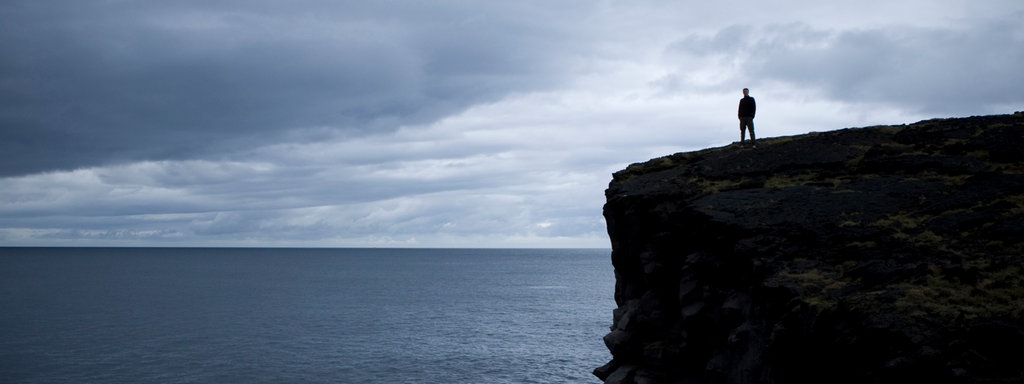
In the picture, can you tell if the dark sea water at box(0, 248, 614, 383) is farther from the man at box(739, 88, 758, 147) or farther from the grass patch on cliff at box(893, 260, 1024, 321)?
the grass patch on cliff at box(893, 260, 1024, 321)

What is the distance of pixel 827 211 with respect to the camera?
94.4 feet

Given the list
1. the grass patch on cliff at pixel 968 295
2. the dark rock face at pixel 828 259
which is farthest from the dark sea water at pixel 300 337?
the grass patch on cliff at pixel 968 295

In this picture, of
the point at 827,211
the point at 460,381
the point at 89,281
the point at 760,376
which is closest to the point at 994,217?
the point at 827,211

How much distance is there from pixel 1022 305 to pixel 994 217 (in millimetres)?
8029

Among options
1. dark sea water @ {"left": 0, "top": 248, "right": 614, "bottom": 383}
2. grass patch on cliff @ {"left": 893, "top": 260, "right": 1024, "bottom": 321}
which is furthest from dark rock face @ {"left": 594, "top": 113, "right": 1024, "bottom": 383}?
dark sea water @ {"left": 0, "top": 248, "right": 614, "bottom": 383}

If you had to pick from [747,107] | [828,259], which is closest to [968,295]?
[828,259]

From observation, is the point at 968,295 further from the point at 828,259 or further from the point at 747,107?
the point at 747,107

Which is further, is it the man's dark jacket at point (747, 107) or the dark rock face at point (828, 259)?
the man's dark jacket at point (747, 107)

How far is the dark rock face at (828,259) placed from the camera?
1900 cm

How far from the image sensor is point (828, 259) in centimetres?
2523

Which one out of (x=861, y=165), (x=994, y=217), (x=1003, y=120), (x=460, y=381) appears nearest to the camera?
(x=994, y=217)

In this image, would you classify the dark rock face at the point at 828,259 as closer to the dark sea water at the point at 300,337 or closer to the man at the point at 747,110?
the man at the point at 747,110

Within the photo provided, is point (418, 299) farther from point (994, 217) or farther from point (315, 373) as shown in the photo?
point (994, 217)

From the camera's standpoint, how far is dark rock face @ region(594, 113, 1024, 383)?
1900 centimetres
